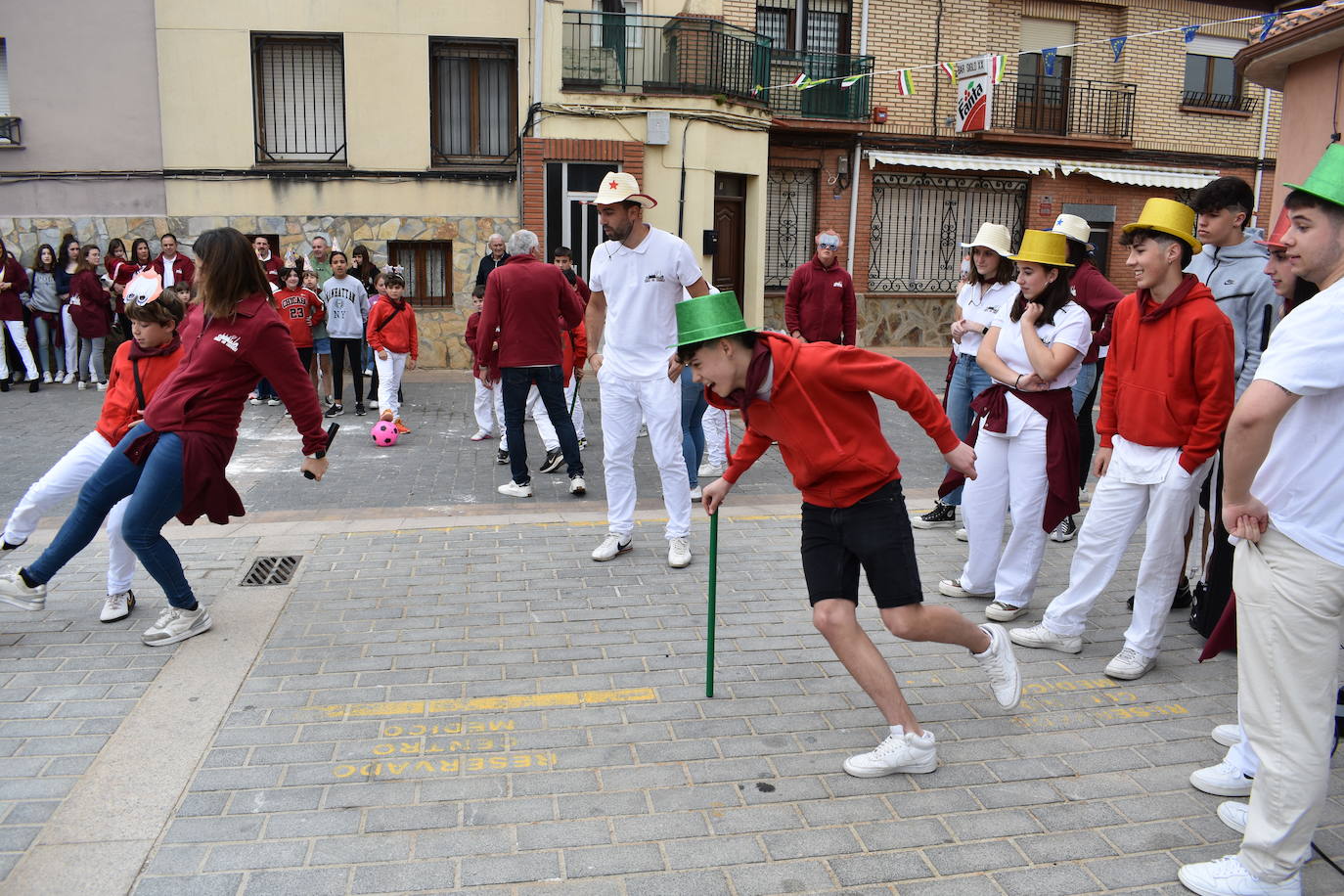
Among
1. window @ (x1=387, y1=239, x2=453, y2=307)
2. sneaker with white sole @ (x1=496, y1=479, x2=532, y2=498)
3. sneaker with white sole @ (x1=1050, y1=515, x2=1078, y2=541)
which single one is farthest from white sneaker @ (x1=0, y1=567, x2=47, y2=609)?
window @ (x1=387, y1=239, x2=453, y2=307)

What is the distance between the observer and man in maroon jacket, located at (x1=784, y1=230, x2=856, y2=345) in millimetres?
10000

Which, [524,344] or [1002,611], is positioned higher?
[524,344]

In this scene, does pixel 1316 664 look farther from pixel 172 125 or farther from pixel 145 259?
pixel 172 125

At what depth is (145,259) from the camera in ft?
46.8

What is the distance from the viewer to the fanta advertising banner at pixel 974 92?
57.4ft

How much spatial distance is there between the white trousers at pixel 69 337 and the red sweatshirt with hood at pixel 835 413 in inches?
500

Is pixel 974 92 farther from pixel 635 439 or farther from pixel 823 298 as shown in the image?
pixel 635 439

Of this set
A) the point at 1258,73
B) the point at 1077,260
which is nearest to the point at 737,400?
the point at 1077,260

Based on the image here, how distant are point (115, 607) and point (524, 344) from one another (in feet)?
11.2

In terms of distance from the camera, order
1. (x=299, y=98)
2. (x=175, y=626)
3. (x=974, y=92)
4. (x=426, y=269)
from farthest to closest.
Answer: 1. (x=974, y=92)
2. (x=426, y=269)
3. (x=299, y=98)
4. (x=175, y=626)

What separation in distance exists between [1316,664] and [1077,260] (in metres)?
3.37

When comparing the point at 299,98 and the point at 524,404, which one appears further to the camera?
the point at 299,98

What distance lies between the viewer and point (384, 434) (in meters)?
9.88

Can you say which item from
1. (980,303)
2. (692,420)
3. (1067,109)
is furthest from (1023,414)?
(1067,109)
